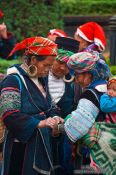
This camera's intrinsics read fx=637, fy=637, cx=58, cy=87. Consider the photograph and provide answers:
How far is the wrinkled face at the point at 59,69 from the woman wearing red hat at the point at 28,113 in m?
0.91

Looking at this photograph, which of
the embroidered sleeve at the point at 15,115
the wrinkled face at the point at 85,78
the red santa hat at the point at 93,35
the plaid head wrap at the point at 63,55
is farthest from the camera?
the red santa hat at the point at 93,35

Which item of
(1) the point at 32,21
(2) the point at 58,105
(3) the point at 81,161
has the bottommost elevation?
(3) the point at 81,161

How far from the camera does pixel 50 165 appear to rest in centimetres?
509

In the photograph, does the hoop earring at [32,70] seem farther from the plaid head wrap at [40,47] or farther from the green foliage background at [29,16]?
the green foliage background at [29,16]

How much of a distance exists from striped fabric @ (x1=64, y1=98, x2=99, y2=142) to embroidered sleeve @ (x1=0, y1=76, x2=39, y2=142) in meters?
0.28

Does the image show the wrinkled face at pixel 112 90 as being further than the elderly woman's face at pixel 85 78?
No

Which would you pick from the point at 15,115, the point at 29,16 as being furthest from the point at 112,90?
the point at 29,16

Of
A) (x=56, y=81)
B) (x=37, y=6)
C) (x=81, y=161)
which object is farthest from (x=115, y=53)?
(x=81, y=161)

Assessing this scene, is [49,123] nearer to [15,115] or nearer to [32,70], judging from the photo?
[15,115]

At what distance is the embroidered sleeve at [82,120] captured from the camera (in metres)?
4.77

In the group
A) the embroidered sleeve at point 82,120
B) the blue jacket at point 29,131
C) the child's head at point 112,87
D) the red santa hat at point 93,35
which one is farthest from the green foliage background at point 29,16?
the embroidered sleeve at point 82,120

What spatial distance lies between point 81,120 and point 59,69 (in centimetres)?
139

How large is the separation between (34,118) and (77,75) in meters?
0.49

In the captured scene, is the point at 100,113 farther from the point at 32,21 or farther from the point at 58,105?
the point at 32,21
